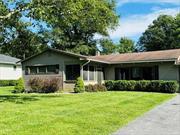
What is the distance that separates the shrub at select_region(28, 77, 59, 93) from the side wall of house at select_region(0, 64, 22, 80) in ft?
48.7

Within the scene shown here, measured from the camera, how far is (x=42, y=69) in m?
32.0

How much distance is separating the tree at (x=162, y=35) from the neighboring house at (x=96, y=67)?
32.4m

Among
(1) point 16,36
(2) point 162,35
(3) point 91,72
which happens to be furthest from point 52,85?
(2) point 162,35

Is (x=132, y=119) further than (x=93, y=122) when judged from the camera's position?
Yes

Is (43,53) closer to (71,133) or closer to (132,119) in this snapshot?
(132,119)

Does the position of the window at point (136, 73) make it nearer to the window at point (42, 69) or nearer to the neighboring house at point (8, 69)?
the window at point (42, 69)

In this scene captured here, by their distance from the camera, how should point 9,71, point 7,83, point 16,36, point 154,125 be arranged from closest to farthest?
1. point 154,125
2. point 16,36
3. point 7,83
4. point 9,71

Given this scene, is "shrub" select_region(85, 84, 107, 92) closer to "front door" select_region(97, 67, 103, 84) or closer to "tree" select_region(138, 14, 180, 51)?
"front door" select_region(97, 67, 103, 84)

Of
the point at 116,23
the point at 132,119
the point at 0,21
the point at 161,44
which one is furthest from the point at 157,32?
the point at 132,119

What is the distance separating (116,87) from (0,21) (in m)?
15.0

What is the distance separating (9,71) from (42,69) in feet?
53.4

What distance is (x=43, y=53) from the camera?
3181cm

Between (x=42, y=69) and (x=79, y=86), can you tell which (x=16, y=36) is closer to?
(x=79, y=86)

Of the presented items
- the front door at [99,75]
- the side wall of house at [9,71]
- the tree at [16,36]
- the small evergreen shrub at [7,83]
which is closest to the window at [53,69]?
the front door at [99,75]
